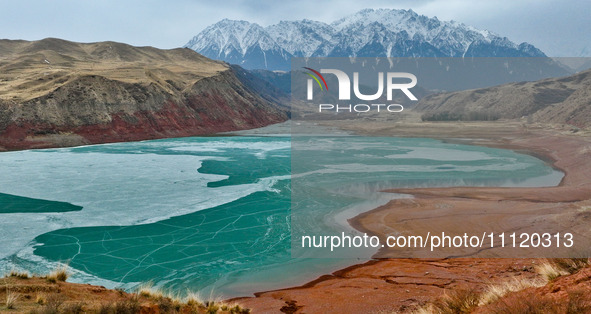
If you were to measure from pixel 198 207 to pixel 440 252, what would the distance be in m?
13.2

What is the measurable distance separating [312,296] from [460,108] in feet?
487

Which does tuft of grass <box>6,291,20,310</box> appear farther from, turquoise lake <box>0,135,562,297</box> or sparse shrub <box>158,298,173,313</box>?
turquoise lake <box>0,135,562,297</box>

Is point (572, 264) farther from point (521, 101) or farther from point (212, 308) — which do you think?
point (521, 101)

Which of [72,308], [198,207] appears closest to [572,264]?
[72,308]

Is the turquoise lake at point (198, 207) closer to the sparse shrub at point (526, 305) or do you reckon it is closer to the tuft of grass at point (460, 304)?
the tuft of grass at point (460, 304)

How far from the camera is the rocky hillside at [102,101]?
Answer: 56031mm

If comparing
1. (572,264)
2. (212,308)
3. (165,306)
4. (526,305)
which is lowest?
(212,308)

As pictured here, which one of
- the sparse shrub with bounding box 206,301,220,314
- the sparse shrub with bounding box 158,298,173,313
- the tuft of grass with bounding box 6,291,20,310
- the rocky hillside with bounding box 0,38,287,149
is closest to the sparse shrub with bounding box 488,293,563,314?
the sparse shrub with bounding box 206,301,220,314

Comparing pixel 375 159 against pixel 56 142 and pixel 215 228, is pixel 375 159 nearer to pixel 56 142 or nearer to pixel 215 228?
pixel 215 228

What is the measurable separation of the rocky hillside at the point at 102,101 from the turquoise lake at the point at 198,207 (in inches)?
536

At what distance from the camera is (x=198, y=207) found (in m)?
22.1

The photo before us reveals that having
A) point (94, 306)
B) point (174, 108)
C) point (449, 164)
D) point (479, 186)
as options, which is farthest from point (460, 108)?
point (94, 306)

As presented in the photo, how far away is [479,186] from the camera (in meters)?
27.3

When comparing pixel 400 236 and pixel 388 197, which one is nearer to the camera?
pixel 400 236
